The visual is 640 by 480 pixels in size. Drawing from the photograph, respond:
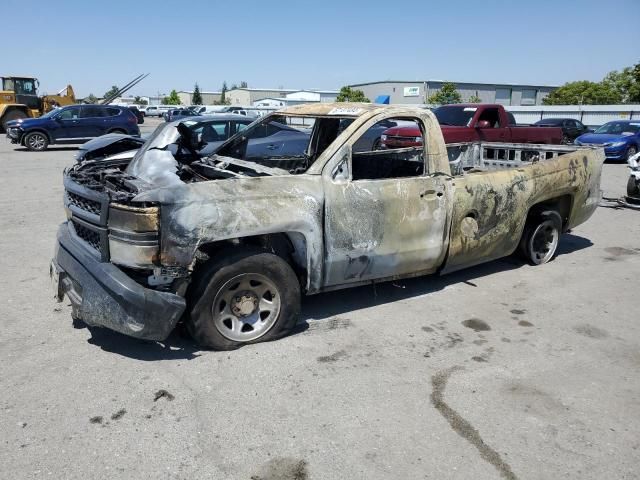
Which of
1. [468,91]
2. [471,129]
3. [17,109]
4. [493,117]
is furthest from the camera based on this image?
[468,91]

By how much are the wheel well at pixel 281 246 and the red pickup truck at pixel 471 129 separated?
8.72m

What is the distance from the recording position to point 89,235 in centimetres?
395

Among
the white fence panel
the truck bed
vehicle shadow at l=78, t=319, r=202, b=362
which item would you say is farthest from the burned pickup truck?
the white fence panel

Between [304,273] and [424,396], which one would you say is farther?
[304,273]

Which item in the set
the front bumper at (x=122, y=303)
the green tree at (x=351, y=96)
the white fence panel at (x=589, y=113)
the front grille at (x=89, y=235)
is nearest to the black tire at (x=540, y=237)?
the front bumper at (x=122, y=303)

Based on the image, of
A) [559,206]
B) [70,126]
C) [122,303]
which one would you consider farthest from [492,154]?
[70,126]

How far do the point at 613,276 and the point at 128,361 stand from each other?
5.17m

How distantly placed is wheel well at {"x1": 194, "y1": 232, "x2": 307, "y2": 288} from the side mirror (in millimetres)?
558

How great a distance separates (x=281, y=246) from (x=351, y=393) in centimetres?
129

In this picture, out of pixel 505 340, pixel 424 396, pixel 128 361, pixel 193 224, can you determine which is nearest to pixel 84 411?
pixel 128 361

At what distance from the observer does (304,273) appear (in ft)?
13.5

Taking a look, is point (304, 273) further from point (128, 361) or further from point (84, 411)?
point (84, 411)

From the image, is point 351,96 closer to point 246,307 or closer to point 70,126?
point 70,126

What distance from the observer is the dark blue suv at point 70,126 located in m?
18.8
